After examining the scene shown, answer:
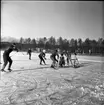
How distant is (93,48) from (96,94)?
2849 cm

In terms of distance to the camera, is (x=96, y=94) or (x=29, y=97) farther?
(x=96, y=94)

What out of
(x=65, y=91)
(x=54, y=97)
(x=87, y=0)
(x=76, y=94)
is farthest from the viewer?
(x=87, y=0)

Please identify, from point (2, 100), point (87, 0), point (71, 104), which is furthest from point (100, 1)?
point (2, 100)

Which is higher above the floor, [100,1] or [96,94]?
[100,1]

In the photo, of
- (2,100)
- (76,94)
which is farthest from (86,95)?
(2,100)

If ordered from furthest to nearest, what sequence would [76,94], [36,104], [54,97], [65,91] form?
[65,91] < [76,94] < [54,97] < [36,104]

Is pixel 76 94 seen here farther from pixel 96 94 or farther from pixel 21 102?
pixel 21 102

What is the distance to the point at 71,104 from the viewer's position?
1.96 m

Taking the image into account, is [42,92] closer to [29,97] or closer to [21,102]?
[29,97]

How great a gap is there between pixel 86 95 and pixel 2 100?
221 centimetres

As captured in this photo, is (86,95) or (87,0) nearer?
(86,95)

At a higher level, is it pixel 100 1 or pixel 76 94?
pixel 100 1

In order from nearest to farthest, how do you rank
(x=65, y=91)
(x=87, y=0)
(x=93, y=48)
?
1. (x=65, y=91)
2. (x=87, y=0)
3. (x=93, y=48)

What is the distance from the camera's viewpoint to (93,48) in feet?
91.7
